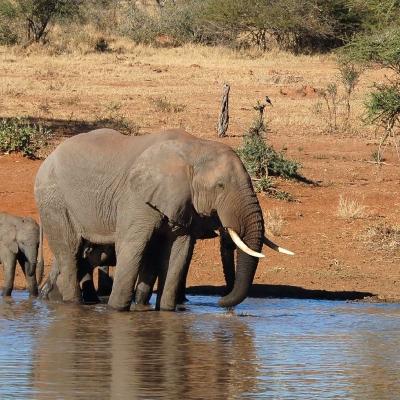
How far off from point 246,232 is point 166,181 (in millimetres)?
842

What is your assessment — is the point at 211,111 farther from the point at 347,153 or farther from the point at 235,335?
the point at 235,335

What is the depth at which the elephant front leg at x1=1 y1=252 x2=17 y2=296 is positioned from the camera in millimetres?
11930

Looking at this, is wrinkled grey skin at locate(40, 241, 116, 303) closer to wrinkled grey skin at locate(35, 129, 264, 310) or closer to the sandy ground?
wrinkled grey skin at locate(35, 129, 264, 310)

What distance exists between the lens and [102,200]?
440 inches

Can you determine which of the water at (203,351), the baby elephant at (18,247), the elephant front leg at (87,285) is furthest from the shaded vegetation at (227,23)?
the water at (203,351)

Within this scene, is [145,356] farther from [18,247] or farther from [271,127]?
[271,127]

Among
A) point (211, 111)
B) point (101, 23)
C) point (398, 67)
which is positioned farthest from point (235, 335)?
point (101, 23)

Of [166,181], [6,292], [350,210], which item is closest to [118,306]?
[166,181]

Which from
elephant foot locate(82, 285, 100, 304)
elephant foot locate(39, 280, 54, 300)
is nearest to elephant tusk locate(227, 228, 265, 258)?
elephant foot locate(82, 285, 100, 304)

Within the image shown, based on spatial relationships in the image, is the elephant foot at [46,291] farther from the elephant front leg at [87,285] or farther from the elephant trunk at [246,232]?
the elephant trunk at [246,232]

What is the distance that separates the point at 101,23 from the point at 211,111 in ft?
71.8

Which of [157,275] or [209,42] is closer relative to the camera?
[157,275]

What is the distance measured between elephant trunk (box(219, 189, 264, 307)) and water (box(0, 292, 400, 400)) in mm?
331

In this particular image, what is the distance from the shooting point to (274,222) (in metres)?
15.1
